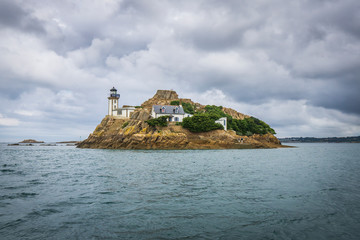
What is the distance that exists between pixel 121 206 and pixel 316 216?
29.8 ft

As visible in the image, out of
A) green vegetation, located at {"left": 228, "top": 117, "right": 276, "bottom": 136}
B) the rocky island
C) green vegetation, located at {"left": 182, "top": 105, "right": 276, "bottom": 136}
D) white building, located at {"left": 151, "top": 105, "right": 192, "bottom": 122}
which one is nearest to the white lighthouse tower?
the rocky island

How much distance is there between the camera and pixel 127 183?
1758 cm

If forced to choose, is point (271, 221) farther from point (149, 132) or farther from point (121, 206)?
point (149, 132)

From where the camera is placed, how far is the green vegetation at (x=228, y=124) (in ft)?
281

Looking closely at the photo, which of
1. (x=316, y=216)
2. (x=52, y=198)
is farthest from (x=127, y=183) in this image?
(x=316, y=216)

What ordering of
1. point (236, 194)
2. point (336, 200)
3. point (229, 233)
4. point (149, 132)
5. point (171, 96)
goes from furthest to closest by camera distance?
point (171, 96) < point (149, 132) < point (236, 194) < point (336, 200) < point (229, 233)

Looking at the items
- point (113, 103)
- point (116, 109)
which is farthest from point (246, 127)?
point (113, 103)

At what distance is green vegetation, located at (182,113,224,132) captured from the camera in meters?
85.1

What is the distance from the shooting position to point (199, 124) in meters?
85.4

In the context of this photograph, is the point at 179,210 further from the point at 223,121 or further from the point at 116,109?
the point at 116,109

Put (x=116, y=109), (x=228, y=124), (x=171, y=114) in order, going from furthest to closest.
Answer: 1. (x=116, y=109)
2. (x=228, y=124)
3. (x=171, y=114)

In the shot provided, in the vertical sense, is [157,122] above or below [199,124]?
above

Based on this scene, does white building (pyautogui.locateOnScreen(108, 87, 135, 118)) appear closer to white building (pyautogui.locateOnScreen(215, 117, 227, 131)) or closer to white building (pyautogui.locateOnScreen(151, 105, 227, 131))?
white building (pyautogui.locateOnScreen(151, 105, 227, 131))

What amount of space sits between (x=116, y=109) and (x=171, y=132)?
3653cm
